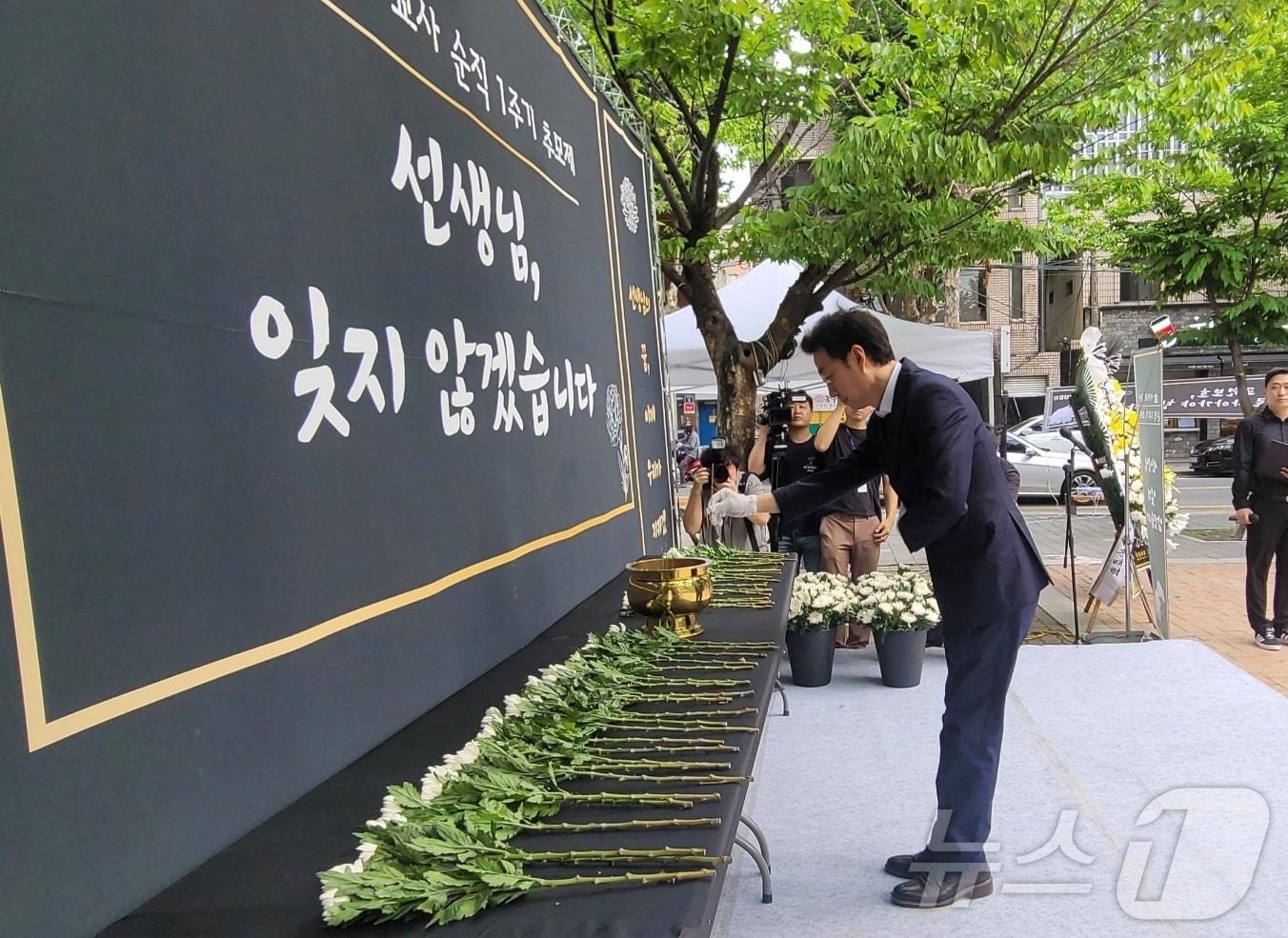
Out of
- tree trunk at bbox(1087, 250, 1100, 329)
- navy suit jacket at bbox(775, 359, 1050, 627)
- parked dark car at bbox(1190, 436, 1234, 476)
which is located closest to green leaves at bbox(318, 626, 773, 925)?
navy suit jacket at bbox(775, 359, 1050, 627)

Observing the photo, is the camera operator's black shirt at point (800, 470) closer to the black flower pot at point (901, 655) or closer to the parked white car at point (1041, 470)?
the black flower pot at point (901, 655)

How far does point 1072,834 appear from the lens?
2.82 m

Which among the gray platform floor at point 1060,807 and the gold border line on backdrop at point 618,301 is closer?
the gray platform floor at point 1060,807

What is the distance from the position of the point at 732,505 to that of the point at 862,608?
1713 millimetres

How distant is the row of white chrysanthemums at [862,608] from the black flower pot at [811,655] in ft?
0.17

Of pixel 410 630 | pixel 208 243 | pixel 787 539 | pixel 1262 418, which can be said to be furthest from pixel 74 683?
pixel 1262 418

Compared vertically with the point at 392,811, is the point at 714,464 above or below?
above

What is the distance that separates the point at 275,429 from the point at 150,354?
0.84ft

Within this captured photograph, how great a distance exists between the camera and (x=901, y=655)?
4.25 m

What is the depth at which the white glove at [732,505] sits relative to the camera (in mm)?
2789

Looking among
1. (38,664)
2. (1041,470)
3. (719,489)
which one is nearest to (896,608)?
(719,489)

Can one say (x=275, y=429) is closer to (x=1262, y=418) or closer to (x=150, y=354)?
(x=150, y=354)

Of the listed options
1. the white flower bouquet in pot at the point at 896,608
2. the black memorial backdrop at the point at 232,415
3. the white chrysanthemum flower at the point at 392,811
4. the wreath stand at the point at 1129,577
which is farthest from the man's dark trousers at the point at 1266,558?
the white chrysanthemum flower at the point at 392,811

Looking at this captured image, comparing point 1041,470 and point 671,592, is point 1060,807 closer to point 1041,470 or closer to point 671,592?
point 671,592
